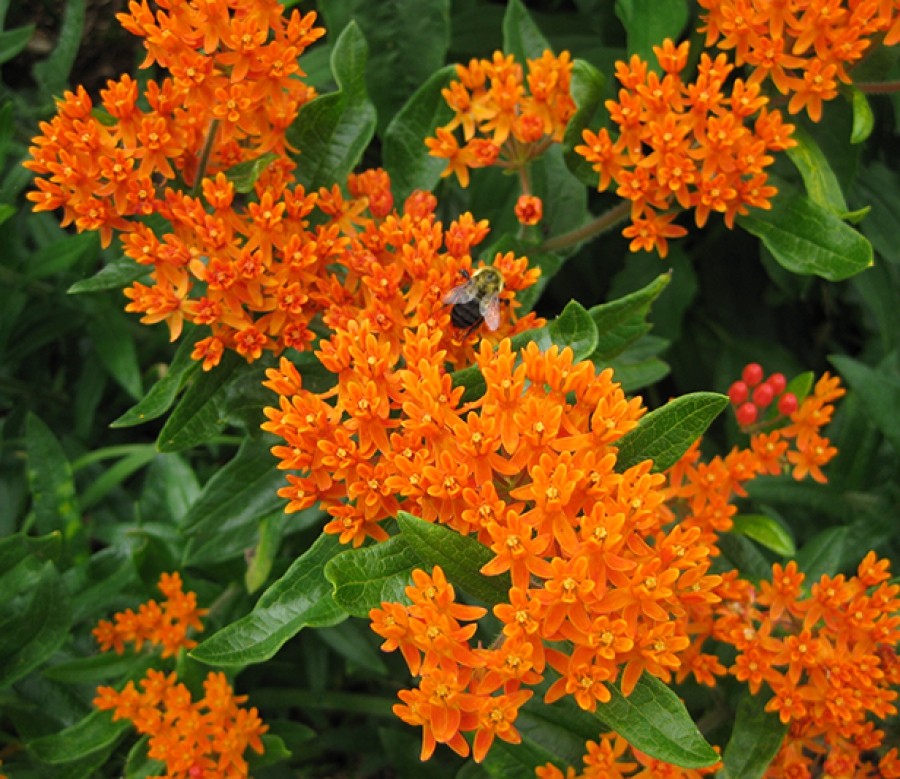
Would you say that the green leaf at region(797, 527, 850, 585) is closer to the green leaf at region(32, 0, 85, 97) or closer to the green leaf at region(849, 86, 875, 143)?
the green leaf at region(849, 86, 875, 143)

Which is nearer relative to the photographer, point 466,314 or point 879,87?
point 466,314

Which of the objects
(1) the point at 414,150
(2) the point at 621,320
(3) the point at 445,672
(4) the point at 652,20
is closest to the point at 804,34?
(4) the point at 652,20

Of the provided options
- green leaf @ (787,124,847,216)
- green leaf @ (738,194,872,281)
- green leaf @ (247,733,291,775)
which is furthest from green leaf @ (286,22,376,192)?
green leaf @ (247,733,291,775)

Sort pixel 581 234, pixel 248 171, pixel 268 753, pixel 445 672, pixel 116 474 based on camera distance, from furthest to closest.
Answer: pixel 116 474
pixel 581 234
pixel 268 753
pixel 248 171
pixel 445 672

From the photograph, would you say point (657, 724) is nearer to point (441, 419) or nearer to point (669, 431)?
point (669, 431)

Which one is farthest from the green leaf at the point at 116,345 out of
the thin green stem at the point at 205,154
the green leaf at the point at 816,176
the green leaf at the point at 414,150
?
the green leaf at the point at 816,176

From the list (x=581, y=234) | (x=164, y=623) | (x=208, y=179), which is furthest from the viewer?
(x=581, y=234)

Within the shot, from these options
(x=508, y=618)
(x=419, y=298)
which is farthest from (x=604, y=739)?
(x=419, y=298)
